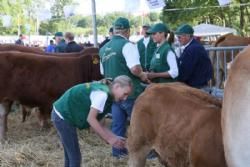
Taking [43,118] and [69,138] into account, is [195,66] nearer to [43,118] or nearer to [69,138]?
[69,138]

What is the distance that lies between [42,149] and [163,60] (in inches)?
95.5

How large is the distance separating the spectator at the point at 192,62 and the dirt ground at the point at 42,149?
118 centimetres

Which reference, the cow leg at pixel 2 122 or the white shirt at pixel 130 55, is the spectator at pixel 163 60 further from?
the cow leg at pixel 2 122

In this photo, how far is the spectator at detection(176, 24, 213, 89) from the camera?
619 centimetres

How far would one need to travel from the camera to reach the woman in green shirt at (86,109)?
431 cm

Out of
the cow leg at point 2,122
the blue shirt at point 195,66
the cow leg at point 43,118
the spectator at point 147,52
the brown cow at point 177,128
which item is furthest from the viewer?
the cow leg at point 43,118

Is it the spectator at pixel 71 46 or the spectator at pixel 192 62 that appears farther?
the spectator at pixel 71 46

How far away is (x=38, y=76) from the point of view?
27.3 ft

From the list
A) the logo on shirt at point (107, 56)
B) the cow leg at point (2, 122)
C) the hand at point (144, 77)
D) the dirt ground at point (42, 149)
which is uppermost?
the logo on shirt at point (107, 56)

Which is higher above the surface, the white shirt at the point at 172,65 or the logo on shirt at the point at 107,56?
the logo on shirt at the point at 107,56

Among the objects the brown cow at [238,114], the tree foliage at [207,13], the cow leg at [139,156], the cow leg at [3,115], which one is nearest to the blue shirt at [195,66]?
the cow leg at [139,156]

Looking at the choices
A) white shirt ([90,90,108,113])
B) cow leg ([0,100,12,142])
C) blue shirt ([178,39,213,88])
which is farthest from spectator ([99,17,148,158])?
cow leg ([0,100,12,142])

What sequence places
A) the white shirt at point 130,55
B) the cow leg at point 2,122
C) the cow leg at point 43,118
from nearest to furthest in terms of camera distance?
the white shirt at point 130,55, the cow leg at point 2,122, the cow leg at point 43,118

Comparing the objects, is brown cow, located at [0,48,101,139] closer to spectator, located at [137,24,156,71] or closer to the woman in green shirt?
spectator, located at [137,24,156,71]
